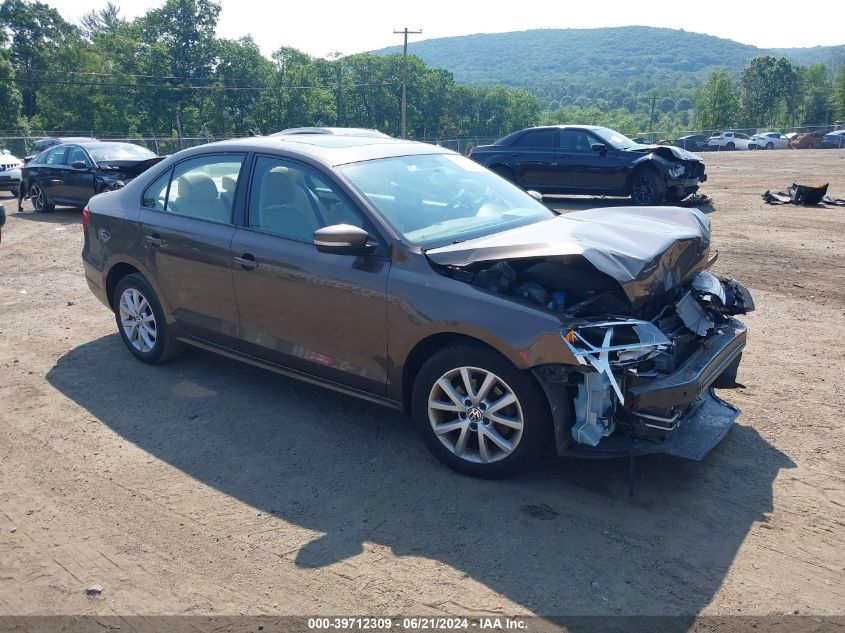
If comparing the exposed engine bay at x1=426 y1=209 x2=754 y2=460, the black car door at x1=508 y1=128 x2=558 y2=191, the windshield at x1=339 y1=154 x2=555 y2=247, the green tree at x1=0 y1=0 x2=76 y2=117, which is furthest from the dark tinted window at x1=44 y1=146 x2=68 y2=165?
the green tree at x1=0 y1=0 x2=76 y2=117

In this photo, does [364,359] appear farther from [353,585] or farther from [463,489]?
[353,585]

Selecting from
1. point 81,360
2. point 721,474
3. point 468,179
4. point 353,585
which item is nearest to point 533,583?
point 353,585

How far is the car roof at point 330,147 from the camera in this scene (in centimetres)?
477

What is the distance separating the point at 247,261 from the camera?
4801mm

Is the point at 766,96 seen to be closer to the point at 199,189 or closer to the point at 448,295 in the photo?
the point at 199,189

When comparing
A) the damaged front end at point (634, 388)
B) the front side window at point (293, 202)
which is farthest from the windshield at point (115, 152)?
the damaged front end at point (634, 388)

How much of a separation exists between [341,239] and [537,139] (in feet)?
42.5

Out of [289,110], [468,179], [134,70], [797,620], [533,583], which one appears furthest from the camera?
[289,110]

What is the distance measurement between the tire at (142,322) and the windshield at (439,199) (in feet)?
6.98

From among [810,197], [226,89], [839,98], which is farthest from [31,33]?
[839,98]

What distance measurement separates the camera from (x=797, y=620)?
A: 2.93 meters

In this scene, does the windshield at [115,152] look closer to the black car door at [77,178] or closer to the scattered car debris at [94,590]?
the black car door at [77,178]

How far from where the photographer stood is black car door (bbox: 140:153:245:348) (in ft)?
16.5

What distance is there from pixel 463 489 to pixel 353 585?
949 millimetres
